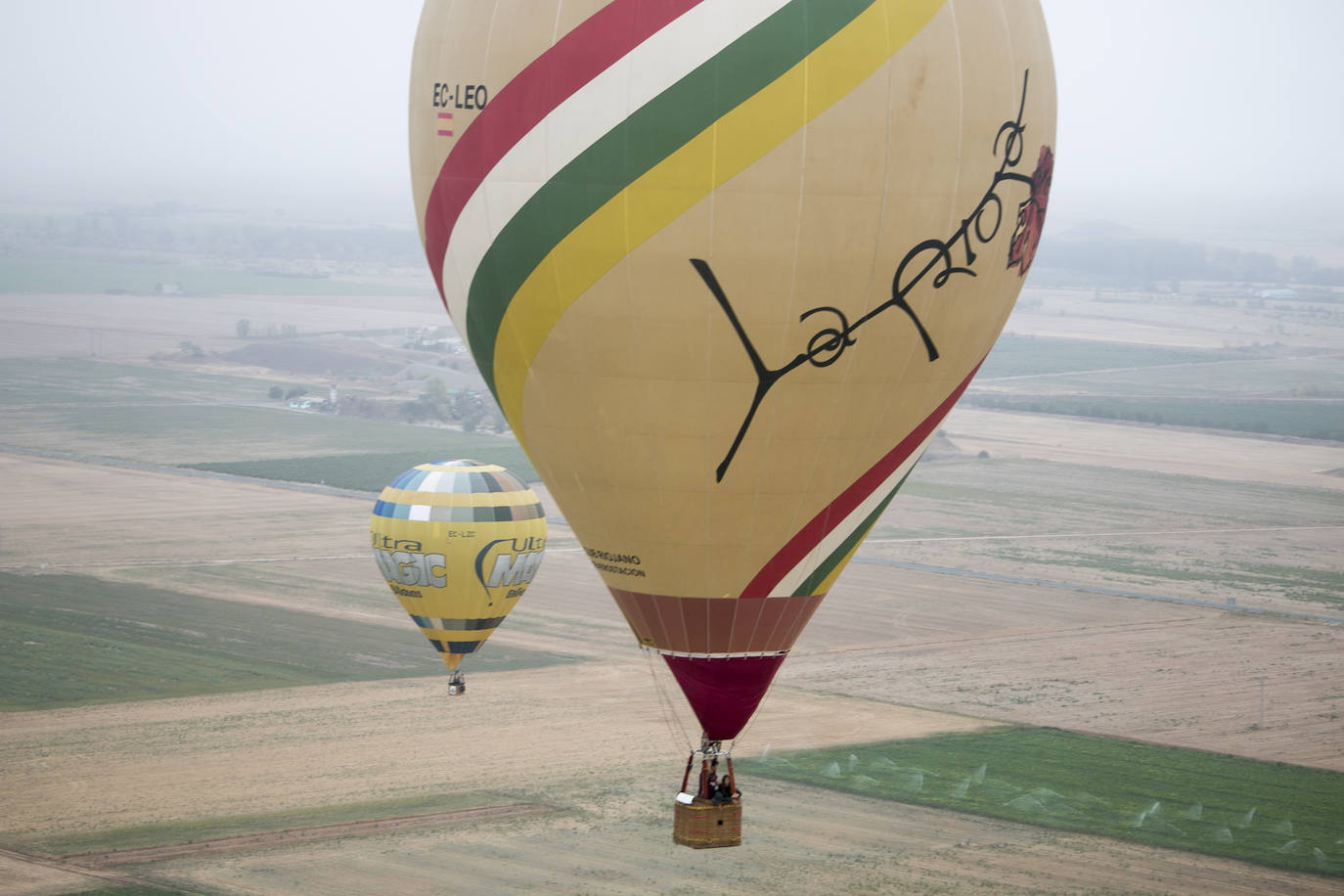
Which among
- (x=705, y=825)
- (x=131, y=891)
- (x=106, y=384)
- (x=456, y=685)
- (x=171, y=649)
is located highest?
(x=106, y=384)

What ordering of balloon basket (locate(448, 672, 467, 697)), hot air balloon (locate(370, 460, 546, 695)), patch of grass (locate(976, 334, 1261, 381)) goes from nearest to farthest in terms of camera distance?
hot air balloon (locate(370, 460, 546, 695)) < balloon basket (locate(448, 672, 467, 697)) < patch of grass (locate(976, 334, 1261, 381))

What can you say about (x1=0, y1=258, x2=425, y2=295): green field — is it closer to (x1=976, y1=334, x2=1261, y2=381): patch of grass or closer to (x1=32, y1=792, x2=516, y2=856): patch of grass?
(x1=976, y1=334, x2=1261, y2=381): patch of grass

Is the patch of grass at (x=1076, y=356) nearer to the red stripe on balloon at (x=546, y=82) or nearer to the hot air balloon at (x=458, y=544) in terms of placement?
the hot air balloon at (x=458, y=544)

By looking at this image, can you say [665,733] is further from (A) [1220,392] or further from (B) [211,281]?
(B) [211,281]

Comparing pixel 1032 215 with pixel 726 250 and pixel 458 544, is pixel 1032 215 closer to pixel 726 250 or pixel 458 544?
pixel 726 250

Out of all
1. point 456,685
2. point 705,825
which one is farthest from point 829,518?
point 456,685

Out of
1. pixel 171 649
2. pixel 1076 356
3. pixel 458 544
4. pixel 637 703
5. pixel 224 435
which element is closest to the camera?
pixel 458 544

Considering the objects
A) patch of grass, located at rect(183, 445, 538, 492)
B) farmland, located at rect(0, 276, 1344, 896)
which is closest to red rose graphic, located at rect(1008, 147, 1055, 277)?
farmland, located at rect(0, 276, 1344, 896)

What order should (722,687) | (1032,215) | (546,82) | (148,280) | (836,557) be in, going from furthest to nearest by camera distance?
(148,280), (836,557), (722,687), (1032,215), (546,82)
